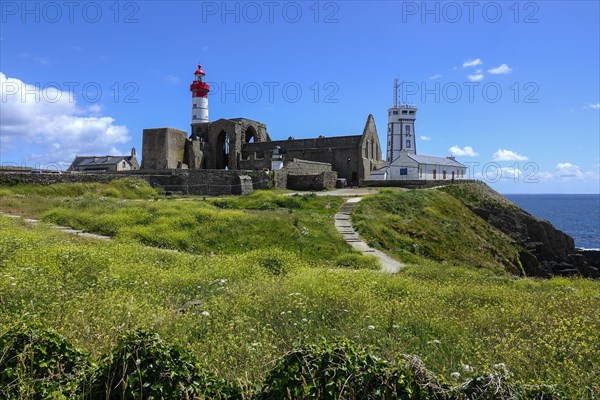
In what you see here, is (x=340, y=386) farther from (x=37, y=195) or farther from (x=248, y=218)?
(x=37, y=195)

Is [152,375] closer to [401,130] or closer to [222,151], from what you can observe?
[222,151]

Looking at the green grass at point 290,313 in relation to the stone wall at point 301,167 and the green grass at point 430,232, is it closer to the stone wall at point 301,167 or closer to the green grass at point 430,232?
the green grass at point 430,232

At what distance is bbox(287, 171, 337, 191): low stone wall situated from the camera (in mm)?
35094

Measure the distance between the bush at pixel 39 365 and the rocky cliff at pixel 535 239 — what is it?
28519mm

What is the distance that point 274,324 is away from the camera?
6.34m

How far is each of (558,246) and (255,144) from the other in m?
31.6

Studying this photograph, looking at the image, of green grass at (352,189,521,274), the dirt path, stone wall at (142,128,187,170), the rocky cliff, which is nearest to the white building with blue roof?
the rocky cliff

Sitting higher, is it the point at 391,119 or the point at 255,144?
the point at 391,119

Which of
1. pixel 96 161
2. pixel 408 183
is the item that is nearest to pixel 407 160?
pixel 408 183

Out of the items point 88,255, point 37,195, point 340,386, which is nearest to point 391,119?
point 37,195

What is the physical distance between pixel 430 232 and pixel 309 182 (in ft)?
52.1

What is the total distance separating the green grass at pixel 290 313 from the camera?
5.05m

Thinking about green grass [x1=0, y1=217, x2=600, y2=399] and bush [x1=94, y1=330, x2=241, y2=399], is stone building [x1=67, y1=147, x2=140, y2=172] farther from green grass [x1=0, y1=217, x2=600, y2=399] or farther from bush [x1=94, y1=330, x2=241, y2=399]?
bush [x1=94, y1=330, x2=241, y2=399]

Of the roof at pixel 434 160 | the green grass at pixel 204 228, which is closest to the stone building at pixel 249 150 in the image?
the roof at pixel 434 160
